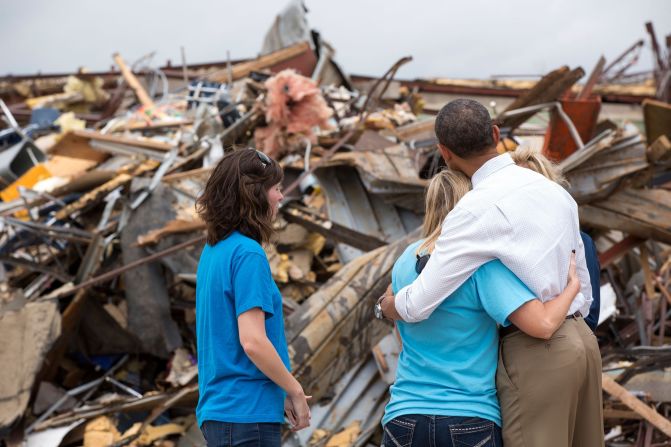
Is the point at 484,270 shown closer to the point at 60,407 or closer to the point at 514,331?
the point at 514,331

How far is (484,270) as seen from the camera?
1.92 m

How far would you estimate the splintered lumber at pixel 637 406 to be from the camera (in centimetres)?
404

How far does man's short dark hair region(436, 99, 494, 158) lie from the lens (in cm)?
200

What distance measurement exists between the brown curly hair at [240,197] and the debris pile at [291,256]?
1979mm

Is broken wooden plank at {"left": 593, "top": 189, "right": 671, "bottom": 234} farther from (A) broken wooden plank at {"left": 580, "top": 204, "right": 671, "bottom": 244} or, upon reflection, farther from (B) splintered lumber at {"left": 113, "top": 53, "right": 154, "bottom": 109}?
(B) splintered lumber at {"left": 113, "top": 53, "right": 154, "bottom": 109}

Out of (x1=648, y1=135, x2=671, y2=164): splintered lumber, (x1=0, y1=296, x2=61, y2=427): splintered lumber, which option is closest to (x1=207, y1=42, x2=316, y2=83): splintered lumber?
(x1=0, y1=296, x2=61, y2=427): splintered lumber

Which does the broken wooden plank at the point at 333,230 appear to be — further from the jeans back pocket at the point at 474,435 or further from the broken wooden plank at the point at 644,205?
the jeans back pocket at the point at 474,435

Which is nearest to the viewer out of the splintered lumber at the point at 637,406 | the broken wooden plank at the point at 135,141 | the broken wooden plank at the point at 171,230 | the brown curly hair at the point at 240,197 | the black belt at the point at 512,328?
the black belt at the point at 512,328

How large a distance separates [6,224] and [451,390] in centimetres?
588

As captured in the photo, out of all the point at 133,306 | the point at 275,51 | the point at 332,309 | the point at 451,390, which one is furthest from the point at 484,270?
the point at 275,51

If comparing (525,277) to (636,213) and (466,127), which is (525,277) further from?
(636,213)

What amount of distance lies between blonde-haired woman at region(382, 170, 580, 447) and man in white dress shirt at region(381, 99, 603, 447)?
0.12 ft

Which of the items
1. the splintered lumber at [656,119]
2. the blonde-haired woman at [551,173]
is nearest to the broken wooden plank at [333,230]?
the splintered lumber at [656,119]

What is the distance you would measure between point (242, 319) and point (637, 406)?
2981 mm
